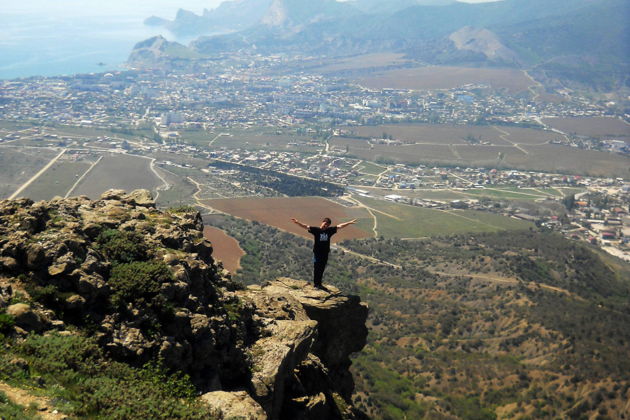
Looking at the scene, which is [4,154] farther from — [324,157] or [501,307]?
[501,307]

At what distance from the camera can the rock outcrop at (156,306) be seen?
8.62 meters

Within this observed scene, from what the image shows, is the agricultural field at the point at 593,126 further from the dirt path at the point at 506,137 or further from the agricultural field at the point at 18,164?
the agricultural field at the point at 18,164

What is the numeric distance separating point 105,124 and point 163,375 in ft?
427

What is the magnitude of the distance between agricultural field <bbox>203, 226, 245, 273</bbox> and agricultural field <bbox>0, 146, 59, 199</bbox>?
1117 inches

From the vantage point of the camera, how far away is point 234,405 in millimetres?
8398

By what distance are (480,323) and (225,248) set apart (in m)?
25.0

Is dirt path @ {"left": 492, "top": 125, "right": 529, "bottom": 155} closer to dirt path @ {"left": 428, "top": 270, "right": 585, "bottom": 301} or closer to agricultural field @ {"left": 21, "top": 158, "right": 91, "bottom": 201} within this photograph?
dirt path @ {"left": 428, "top": 270, "right": 585, "bottom": 301}

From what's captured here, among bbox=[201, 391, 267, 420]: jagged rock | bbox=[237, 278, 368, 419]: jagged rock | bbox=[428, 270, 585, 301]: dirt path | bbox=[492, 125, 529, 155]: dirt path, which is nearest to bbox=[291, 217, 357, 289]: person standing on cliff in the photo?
bbox=[237, 278, 368, 419]: jagged rock

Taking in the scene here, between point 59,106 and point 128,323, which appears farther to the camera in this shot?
point 59,106

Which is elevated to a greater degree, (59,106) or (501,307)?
(59,106)

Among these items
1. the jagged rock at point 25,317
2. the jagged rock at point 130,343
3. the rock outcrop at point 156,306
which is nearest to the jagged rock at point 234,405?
the rock outcrop at point 156,306

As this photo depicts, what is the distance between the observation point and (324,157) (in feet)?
378

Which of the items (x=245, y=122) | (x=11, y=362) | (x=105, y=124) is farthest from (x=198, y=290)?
(x=245, y=122)

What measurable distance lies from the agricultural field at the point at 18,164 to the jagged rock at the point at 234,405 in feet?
225
